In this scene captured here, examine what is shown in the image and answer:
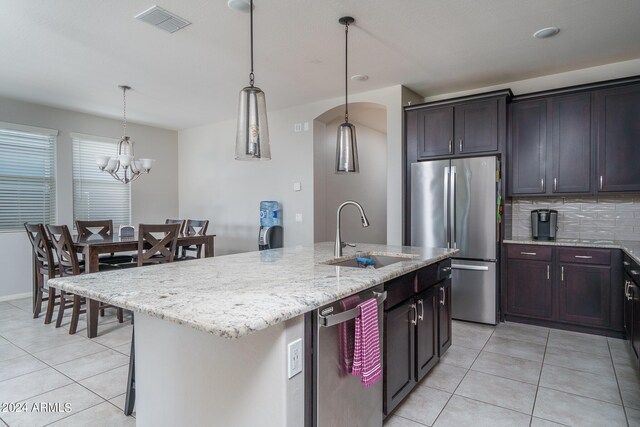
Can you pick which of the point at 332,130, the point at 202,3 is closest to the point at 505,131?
the point at 332,130

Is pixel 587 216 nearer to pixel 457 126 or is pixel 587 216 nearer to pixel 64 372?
pixel 457 126

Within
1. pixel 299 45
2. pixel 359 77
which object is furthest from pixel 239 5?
pixel 359 77

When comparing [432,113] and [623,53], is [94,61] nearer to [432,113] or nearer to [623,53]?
[432,113]

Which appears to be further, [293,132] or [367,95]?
[293,132]

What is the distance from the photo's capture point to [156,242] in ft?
12.1

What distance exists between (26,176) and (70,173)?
0.53 meters

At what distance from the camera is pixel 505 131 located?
379 cm

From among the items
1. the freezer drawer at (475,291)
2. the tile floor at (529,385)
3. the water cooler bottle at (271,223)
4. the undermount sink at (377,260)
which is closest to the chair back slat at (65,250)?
the water cooler bottle at (271,223)

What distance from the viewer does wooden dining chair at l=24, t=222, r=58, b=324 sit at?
3639 mm

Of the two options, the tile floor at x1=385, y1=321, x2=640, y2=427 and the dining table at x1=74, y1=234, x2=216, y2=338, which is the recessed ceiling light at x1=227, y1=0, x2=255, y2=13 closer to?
the dining table at x1=74, y1=234, x2=216, y2=338

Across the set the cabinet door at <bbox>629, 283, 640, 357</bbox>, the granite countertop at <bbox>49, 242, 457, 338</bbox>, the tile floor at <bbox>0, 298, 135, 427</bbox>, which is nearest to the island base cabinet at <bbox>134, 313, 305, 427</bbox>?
the granite countertop at <bbox>49, 242, 457, 338</bbox>

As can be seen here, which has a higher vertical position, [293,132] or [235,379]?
[293,132]

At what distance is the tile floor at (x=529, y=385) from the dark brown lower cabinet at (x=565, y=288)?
18 cm

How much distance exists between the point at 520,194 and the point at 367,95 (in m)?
2.11
